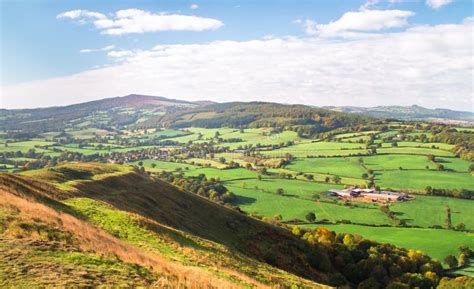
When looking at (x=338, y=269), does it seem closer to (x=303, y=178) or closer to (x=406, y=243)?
(x=406, y=243)

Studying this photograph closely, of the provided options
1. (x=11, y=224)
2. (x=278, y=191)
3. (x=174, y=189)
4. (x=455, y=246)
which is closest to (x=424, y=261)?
(x=455, y=246)

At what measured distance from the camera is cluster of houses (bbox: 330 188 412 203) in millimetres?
135375

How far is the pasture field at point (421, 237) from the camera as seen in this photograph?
309ft

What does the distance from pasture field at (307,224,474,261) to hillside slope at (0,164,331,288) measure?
44.3 meters

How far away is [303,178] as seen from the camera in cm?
16888

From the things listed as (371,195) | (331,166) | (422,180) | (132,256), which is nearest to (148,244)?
(132,256)

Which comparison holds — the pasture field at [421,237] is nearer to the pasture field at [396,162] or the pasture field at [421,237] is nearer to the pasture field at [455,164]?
the pasture field at [396,162]

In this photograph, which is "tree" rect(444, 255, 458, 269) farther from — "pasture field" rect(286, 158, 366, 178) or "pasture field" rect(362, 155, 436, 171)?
"pasture field" rect(362, 155, 436, 171)

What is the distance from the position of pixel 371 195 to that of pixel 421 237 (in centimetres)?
3789

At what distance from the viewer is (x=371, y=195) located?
5487 inches

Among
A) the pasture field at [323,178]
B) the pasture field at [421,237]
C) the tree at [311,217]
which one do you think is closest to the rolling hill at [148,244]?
the pasture field at [421,237]

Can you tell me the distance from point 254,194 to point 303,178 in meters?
35.0

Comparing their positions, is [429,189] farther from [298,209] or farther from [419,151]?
[419,151]

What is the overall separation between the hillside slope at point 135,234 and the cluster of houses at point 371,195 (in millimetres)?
76834
